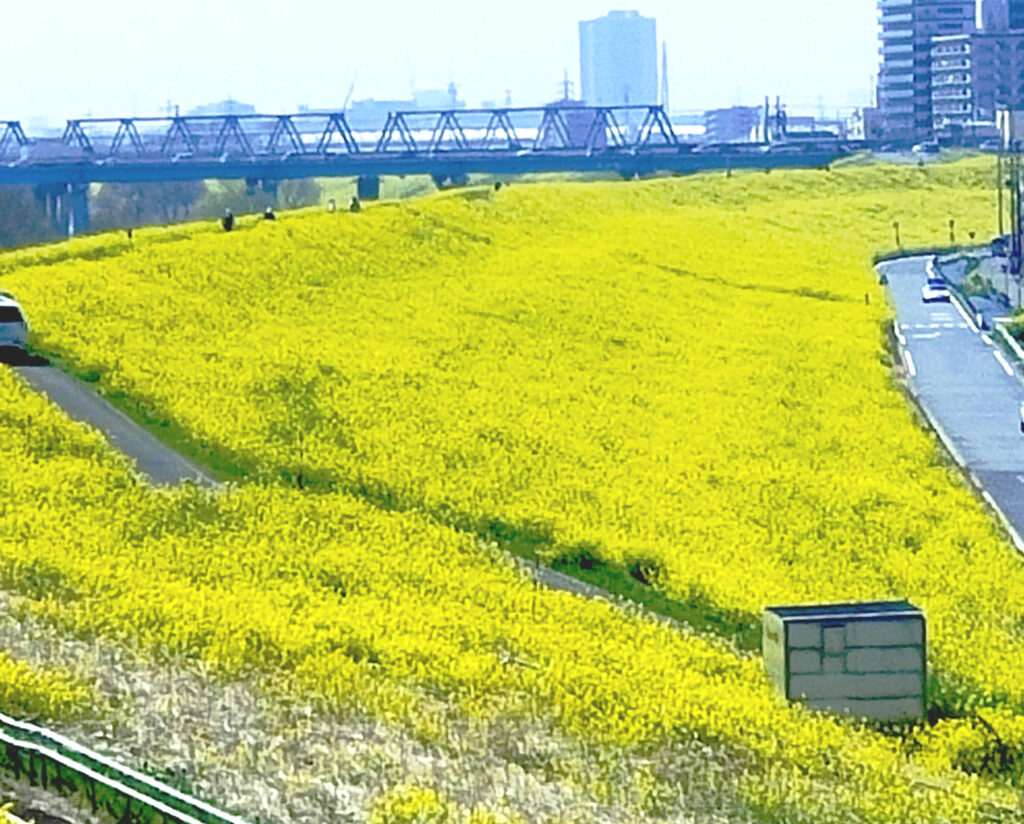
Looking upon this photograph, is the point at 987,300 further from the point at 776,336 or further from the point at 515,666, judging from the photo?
the point at 515,666

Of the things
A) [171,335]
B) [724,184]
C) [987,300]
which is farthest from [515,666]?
[724,184]

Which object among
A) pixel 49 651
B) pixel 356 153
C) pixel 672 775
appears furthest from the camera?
pixel 356 153

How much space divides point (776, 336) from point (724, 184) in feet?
202

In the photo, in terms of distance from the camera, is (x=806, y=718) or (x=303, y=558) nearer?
(x=806, y=718)

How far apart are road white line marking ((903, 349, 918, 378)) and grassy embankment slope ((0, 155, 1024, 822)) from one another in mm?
841

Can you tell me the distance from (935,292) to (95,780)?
189ft

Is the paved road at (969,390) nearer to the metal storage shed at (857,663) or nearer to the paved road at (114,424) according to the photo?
the metal storage shed at (857,663)

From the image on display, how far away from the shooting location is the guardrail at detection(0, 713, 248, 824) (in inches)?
571

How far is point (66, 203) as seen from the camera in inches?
4855

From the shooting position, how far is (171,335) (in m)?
40.6

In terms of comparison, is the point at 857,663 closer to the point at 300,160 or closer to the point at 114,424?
the point at 114,424

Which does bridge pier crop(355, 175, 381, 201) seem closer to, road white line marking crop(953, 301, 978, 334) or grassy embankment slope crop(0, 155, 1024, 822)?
road white line marking crop(953, 301, 978, 334)

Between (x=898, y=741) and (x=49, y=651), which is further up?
(x=49, y=651)

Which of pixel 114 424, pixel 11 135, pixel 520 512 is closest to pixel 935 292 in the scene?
pixel 114 424
